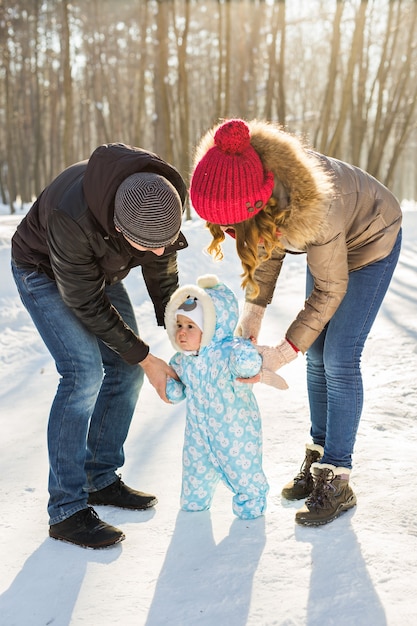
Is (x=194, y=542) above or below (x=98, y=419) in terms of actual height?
below

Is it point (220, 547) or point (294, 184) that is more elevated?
point (294, 184)

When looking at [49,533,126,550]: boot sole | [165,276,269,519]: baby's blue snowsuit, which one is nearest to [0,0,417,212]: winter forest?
[165,276,269,519]: baby's blue snowsuit

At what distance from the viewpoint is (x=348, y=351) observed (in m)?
2.64

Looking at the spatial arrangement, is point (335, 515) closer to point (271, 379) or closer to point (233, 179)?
point (271, 379)

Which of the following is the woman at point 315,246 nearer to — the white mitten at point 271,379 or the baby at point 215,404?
the white mitten at point 271,379

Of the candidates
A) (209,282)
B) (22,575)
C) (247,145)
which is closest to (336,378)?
(209,282)

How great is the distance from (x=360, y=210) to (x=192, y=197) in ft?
2.49

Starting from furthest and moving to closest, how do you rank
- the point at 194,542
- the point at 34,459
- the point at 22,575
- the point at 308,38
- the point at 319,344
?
the point at 308,38 < the point at 34,459 < the point at 319,344 < the point at 194,542 < the point at 22,575

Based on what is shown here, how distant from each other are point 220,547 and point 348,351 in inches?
38.1

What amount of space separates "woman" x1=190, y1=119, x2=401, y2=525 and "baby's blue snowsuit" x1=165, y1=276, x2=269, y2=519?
0.18 metres

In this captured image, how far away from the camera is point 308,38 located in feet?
99.9

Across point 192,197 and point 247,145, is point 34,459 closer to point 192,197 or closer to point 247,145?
point 192,197

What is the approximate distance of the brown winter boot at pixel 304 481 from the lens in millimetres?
2865

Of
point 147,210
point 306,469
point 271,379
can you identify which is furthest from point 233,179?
point 306,469
